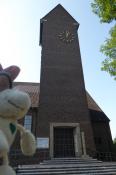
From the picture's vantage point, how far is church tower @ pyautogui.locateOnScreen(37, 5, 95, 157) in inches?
645

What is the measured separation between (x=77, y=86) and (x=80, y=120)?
3602 millimetres

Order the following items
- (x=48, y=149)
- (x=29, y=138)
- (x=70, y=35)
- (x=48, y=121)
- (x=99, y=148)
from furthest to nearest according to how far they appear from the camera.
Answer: (x=70, y=35)
(x=99, y=148)
(x=48, y=121)
(x=48, y=149)
(x=29, y=138)

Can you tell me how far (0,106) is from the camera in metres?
2.21

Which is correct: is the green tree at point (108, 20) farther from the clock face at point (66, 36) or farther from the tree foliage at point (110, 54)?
the clock face at point (66, 36)

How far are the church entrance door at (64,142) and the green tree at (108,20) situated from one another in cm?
765

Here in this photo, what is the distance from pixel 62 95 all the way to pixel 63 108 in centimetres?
133

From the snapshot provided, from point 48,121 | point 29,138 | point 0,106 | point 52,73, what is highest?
point 52,73

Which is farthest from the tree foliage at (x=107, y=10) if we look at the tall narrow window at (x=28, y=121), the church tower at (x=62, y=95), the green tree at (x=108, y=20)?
the tall narrow window at (x=28, y=121)

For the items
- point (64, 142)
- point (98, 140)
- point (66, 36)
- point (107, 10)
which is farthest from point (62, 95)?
point (107, 10)

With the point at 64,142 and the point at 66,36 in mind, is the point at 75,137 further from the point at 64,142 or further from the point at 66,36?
the point at 66,36

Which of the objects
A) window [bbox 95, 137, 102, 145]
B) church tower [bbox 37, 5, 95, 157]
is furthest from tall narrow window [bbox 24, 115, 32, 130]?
window [bbox 95, 137, 102, 145]

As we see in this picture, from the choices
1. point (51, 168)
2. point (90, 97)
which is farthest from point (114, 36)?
point (90, 97)

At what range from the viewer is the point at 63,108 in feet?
57.6

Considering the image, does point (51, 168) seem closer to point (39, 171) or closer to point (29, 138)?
point (39, 171)
